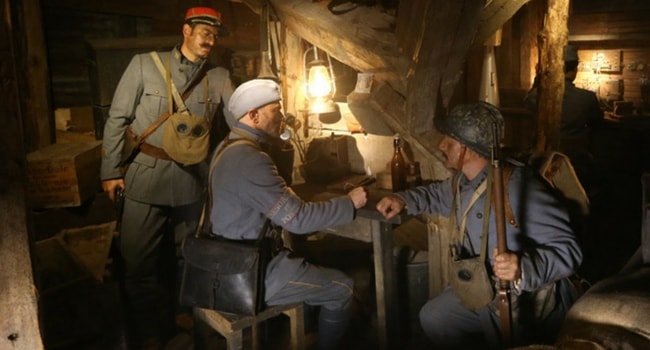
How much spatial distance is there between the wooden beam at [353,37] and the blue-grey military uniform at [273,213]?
134 centimetres

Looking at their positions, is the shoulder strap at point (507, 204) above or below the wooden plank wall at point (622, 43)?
below

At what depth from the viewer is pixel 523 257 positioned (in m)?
3.71

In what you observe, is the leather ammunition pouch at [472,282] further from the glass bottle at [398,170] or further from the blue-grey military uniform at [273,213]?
the glass bottle at [398,170]

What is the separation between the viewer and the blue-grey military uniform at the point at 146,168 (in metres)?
5.57

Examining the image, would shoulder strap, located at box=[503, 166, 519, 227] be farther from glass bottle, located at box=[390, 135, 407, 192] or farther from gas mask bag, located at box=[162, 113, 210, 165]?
gas mask bag, located at box=[162, 113, 210, 165]

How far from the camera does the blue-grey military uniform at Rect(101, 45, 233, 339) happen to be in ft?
18.3

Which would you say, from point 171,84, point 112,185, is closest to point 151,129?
point 171,84

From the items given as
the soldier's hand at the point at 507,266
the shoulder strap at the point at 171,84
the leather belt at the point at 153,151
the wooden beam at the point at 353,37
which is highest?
the wooden beam at the point at 353,37

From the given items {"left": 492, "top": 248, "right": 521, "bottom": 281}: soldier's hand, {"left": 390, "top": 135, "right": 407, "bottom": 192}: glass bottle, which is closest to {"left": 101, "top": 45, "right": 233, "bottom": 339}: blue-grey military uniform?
{"left": 390, "top": 135, "right": 407, "bottom": 192}: glass bottle

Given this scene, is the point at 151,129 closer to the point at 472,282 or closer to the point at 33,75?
the point at 472,282

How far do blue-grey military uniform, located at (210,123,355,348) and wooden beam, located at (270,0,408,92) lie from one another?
134cm

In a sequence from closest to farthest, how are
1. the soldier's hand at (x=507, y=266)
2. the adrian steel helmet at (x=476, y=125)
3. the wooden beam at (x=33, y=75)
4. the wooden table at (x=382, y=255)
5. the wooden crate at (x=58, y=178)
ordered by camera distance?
the soldier's hand at (x=507, y=266), the adrian steel helmet at (x=476, y=125), the wooden table at (x=382, y=255), the wooden crate at (x=58, y=178), the wooden beam at (x=33, y=75)

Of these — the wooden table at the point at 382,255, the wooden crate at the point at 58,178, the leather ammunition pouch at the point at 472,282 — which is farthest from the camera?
the wooden crate at the point at 58,178

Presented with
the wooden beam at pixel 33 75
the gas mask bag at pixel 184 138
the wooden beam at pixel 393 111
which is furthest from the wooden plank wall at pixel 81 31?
the wooden beam at pixel 393 111
